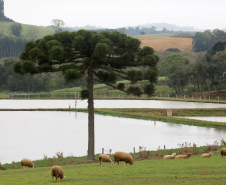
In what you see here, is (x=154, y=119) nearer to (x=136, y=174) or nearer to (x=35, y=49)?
(x=35, y=49)

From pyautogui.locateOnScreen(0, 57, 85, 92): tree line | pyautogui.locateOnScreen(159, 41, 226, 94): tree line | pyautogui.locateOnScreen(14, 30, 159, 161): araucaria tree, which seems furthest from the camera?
pyautogui.locateOnScreen(0, 57, 85, 92): tree line

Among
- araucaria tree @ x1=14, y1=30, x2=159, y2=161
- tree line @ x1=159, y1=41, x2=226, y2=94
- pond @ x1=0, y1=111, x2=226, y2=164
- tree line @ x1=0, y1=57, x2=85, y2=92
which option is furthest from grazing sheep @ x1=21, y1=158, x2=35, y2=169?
tree line @ x1=0, y1=57, x2=85, y2=92

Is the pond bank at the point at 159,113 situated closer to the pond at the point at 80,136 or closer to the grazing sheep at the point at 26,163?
the pond at the point at 80,136

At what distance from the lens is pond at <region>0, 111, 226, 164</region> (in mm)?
49125

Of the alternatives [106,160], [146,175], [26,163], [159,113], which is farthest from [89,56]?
[159,113]

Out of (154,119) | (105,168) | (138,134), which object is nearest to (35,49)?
(105,168)

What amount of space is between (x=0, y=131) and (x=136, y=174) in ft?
146

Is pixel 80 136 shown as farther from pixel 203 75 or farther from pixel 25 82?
pixel 25 82

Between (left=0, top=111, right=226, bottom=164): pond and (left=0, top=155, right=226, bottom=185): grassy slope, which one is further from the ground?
(left=0, top=155, right=226, bottom=185): grassy slope

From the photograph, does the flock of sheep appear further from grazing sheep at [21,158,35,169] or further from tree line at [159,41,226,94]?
tree line at [159,41,226,94]

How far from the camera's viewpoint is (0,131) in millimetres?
66312

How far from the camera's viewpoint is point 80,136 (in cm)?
6091

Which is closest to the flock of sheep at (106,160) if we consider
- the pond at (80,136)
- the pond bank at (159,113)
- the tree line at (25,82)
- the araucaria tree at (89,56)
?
the araucaria tree at (89,56)

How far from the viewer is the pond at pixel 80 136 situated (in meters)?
49.1
